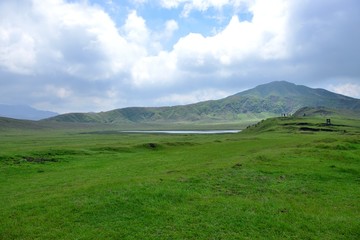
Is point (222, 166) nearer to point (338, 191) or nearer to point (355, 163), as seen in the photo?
point (338, 191)

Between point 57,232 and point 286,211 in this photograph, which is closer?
point 57,232

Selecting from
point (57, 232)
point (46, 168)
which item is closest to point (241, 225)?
point (57, 232)

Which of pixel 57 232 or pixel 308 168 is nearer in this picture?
pixel 57 232

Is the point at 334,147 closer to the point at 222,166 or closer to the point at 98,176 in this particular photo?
the point at 222,166

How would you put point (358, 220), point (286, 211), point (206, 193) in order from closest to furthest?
point (358, 220) → point (286, 211) → point (206, 193)

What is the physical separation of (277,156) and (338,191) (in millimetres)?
15501

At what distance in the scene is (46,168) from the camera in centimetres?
4400

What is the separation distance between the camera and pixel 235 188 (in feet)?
90.0

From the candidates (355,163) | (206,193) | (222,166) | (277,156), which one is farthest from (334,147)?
(206,193)

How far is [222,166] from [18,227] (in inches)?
891

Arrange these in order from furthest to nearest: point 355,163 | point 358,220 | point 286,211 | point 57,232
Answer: point 355,163 → point 286,211 → point 358,220 → point 57,232

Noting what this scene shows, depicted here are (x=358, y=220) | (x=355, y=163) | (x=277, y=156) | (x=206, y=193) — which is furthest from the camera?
(x=277, y=156)

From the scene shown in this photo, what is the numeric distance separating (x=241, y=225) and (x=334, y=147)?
37406 mm

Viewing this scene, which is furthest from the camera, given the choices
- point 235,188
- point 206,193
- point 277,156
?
point 277,156
